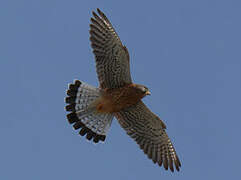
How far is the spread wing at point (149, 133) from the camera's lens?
1372 centimetres

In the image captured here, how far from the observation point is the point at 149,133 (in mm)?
14008

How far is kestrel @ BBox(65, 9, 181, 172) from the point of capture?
13.0 m

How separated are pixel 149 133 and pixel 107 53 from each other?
2759 mm

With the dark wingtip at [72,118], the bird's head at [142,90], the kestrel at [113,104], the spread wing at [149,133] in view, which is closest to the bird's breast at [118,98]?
the kestrel at [113,104]

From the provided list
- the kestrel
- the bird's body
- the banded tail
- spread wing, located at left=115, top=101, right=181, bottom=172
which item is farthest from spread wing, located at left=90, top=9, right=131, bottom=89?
spread wing, located at left=115, top=101, right=181, bottom=172

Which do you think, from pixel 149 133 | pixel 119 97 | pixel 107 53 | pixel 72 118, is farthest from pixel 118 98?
pixel 149 133

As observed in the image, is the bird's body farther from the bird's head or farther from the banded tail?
the banded tail

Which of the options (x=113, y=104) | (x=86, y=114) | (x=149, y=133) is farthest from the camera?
(x=149, y=133)

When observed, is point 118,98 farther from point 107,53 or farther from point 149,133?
point 149,133

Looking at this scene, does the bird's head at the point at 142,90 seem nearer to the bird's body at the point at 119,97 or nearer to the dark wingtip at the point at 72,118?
the bird's body at the point at 119,97

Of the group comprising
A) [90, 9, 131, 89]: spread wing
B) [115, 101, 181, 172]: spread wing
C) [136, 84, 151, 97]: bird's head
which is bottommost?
[115, 101, 181, 172]: spread wing

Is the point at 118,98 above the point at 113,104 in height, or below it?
above

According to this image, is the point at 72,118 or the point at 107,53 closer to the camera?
the point at 107,53

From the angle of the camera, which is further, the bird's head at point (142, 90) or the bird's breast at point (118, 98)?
the bird's breast at point (118, 98)
